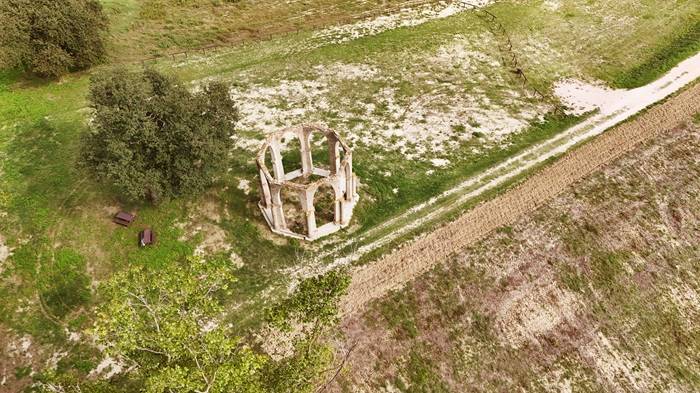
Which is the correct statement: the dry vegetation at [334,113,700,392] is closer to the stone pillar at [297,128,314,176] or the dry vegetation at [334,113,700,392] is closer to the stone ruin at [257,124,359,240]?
the stone ruin at [257,124,359,240]

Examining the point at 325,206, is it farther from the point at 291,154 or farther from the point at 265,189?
the point at 291,154

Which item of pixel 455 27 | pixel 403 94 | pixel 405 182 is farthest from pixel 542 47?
pixel 405 182

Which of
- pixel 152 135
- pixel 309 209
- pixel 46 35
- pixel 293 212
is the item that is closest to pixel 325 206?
pixel 293 212

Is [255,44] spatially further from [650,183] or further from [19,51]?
[650,183]

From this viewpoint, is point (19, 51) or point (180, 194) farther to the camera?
point (19, 51)

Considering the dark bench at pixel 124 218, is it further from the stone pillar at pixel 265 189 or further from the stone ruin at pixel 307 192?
the stone pillar at pixel 265 189

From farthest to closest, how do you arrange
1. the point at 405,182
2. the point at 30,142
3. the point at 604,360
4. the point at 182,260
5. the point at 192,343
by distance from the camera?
1. the point at 30,142
2. the point at 405,182
3. the point at 182,260
4. the point at 604,360
5. the point at 192,343

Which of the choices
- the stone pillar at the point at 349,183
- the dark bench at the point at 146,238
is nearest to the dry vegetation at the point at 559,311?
the stone pillar at the point at 349,183
